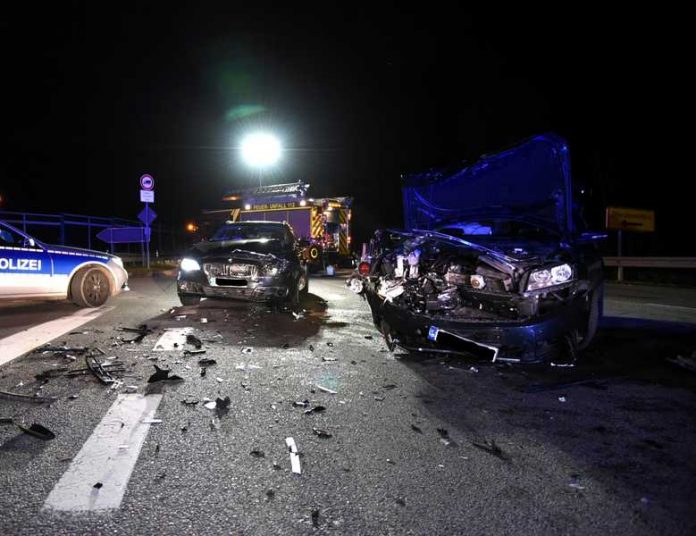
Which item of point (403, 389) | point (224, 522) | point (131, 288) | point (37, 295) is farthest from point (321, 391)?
point (131, 288)

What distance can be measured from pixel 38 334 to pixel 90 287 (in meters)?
2.35

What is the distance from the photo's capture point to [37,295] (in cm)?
807

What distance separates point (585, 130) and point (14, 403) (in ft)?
82.7

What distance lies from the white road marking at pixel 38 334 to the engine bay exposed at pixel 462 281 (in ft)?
12.4

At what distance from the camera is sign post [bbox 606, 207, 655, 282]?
59.5 ft

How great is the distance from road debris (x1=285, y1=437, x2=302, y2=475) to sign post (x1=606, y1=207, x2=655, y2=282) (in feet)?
55.5

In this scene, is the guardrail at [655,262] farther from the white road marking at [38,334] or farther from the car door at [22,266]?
the car door at [22,266]

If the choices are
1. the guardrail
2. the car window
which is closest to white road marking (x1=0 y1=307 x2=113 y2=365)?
the car window

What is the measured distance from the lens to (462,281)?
521 cm

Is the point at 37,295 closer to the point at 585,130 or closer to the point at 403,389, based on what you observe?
the point at 403,389

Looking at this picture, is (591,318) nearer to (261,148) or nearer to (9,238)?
(9,238)

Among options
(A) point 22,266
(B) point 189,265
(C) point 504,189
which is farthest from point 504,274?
(A) point 22,266

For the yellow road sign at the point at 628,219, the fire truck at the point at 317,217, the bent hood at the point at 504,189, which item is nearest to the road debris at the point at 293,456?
the bent hood at the point at 504,189

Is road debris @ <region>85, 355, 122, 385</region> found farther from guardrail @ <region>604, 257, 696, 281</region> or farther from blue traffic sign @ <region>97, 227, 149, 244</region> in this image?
blue traffic sign @ <region>97, 227, 149, 244</region>
